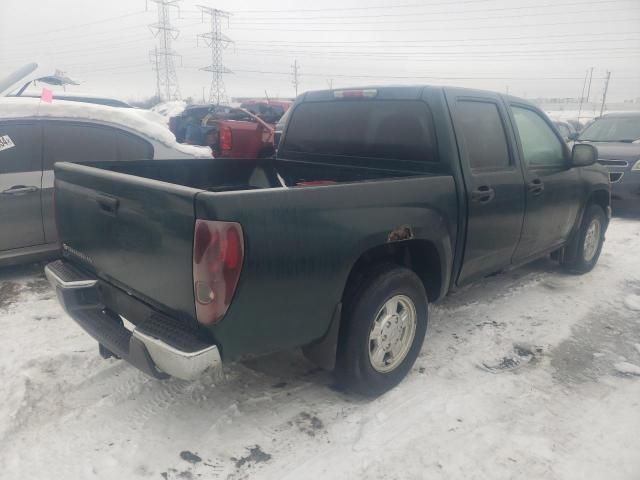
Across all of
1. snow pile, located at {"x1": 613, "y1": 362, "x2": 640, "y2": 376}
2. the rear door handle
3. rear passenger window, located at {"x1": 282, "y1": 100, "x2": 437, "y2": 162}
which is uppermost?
rear passenger window, located at {"x1": 282, "y1": 100, "x2": 437, "y2": 162}

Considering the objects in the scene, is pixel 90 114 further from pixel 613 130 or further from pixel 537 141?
pixel 613 130

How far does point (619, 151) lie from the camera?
28.9 feet

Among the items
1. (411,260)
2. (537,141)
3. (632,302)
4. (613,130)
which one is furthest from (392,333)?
(613,130)

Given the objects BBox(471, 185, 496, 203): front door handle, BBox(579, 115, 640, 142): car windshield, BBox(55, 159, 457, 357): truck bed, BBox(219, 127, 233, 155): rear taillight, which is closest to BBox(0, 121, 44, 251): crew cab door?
BBox(55, 159, 457, 357): truck bed

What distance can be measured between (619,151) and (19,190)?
900cm

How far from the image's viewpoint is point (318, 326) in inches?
106

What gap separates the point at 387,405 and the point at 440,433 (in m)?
0.38

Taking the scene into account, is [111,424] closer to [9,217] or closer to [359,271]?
[359,271]

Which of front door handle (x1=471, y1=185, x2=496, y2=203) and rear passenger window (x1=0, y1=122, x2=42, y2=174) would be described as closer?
front door handle (x1=471, y1=185, x2=496, y2=203)

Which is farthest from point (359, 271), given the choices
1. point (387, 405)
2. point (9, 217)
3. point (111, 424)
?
point (9, 217)

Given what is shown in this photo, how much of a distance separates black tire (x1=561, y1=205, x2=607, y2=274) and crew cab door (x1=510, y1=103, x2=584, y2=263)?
475 mm

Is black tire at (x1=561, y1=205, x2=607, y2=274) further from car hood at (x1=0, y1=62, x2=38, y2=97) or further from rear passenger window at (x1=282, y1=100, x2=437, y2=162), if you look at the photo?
car hood at (x1=0, y1=62, x2=38, y2=97)

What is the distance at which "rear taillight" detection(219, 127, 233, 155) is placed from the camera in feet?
31.5

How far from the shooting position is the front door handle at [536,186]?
4.14m
